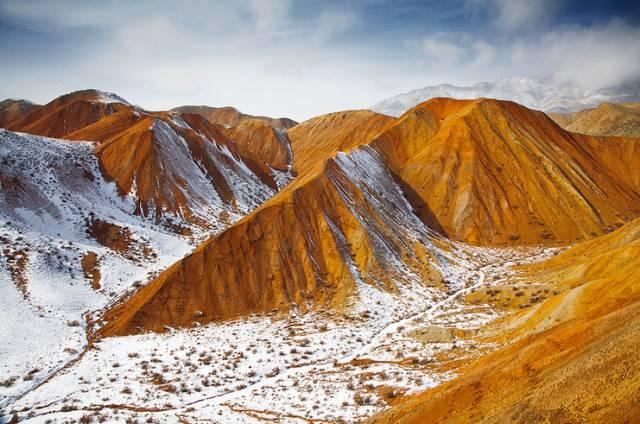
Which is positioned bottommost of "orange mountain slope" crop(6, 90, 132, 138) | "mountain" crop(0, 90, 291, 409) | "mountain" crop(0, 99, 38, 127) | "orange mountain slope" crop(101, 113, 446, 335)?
"orange mountain slope" crop(101, 113, 446, 335)

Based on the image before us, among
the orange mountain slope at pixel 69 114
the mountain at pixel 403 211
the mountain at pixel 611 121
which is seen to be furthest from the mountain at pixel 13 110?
the mountain at pixel 611 121

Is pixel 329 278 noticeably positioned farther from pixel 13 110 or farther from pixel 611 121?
pixel 611 121

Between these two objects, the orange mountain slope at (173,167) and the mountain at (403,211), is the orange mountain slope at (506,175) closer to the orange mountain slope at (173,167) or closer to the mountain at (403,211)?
the mountain at (403,211)

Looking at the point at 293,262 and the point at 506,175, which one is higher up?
the point at 506,175

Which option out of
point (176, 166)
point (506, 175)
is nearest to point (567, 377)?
point (506, 175)

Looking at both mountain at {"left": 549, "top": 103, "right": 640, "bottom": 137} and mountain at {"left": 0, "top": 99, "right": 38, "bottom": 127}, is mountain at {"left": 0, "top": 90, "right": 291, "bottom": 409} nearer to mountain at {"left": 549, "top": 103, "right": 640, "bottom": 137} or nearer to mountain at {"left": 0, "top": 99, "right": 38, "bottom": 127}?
mountain at {"left": 0, "top": 99, "right": 38, "bottom": 127}

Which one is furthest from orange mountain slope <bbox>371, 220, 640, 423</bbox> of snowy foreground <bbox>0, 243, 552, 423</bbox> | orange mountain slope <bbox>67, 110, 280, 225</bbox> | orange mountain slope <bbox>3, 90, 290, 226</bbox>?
orange mountain slope <bbox>67, 110, 280, 225</bbox>
